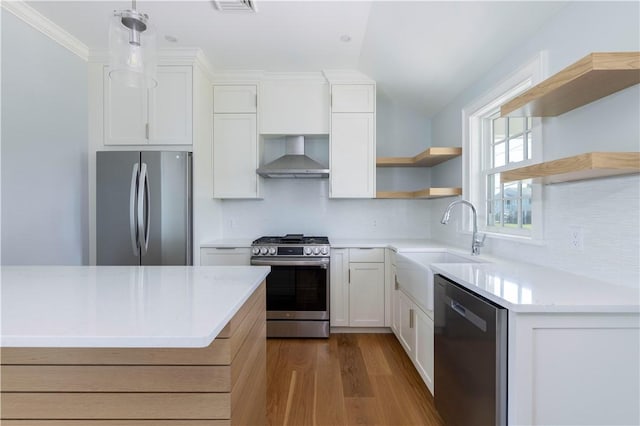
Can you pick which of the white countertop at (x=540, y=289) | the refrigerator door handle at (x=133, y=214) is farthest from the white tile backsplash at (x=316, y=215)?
the white countertop at (x=540, y=289)

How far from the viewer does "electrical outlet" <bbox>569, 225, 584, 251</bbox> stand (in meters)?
1.51

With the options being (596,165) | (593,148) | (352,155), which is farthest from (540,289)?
(352,155)

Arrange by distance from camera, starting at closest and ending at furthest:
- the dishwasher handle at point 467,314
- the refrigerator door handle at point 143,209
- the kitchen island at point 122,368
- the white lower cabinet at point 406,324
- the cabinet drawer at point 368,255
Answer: the kitchen island at point 122,368, the dishwasher handle at point 467,314, the white lower cabinet at point 406,324, the refrigerator door handle at point 143,209, the cabinet drawer at point 368,255

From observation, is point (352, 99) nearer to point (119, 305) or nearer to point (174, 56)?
point (174, 56)

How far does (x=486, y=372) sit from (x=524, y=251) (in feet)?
3.38

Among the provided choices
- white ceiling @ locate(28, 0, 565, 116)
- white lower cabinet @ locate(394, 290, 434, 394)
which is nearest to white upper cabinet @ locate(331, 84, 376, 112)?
white ceiling @ locate(28, 0, 565, 116)

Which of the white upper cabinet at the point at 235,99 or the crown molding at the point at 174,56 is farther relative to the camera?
the white upper cabinet at the point at 235,99

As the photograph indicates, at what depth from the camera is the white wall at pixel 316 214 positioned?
3547mm

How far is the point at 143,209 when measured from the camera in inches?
100

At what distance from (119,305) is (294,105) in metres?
2.70

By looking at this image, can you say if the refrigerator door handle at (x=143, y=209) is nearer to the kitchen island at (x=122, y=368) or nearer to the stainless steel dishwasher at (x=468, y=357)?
the kitchen island at (x=122, y=368)

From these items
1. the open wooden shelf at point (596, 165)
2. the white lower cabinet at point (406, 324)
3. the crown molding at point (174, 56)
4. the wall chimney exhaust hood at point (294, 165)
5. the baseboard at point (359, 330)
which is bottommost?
the baseboard at point (359, 330)

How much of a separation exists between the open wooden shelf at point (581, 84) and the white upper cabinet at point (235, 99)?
94.8 inches

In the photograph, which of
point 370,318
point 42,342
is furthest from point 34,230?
point 370,318
